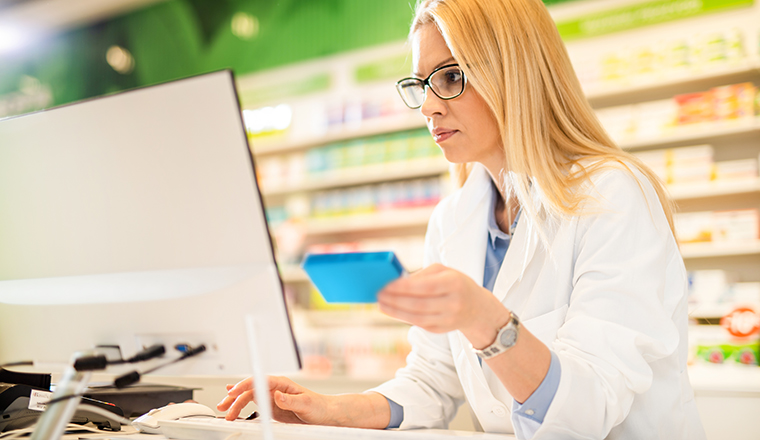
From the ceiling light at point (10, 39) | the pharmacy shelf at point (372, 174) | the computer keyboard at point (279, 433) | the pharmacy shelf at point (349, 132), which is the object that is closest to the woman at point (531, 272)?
the computer keyboard at point (279, 433)

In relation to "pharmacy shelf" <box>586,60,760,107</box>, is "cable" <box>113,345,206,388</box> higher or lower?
lower

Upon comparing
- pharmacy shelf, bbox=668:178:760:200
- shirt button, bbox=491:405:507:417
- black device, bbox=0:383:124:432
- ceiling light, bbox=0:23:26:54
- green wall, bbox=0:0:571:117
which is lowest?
shirt button, bbox=491:405:507:417

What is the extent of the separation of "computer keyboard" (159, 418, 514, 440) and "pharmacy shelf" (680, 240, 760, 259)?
259 centimetres

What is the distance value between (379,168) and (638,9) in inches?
77.9

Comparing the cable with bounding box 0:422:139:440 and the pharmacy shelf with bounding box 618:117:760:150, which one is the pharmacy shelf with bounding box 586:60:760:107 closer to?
the pharmacy shelf with bounding box 618:117:760:150

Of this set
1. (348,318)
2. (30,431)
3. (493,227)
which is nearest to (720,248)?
(493,227)

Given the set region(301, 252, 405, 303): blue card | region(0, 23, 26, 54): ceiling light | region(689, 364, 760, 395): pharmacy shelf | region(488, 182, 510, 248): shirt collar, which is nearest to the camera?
region(301, 252, 405, 303): blue card

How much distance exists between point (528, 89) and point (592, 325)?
556 millimetres

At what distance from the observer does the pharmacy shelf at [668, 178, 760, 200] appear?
2.92m

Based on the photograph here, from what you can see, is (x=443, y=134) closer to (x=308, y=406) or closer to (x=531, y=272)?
(x=531, y=272)

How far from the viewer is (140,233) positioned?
81 cm

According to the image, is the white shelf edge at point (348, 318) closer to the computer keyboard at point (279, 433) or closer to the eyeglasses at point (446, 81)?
the eyeglasses at point (446, 81)

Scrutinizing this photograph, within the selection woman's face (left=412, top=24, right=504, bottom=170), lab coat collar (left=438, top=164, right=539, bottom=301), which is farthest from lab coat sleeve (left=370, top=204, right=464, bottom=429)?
woman's face (left=412, top=24, right=504, bottom=170)

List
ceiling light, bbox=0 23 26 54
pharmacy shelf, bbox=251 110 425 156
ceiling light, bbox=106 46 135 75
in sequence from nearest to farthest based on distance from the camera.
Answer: pharmacy shelf, bbox=251 110 425 156, ceiling light, bbox=106 46 135 75, ceiling light, bbox=0 23 26 54
